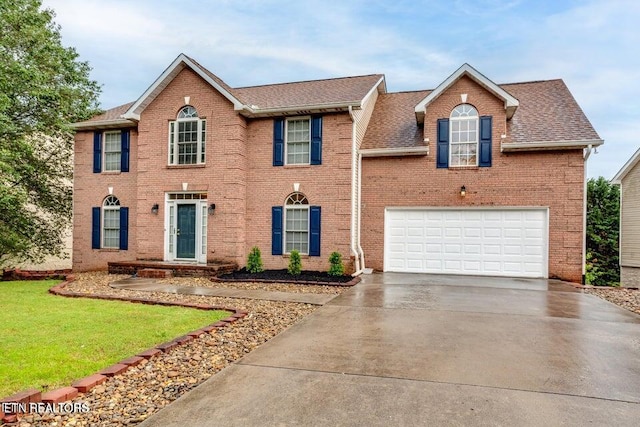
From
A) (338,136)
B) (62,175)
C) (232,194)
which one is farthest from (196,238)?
(62,175)

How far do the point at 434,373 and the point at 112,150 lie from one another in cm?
1447

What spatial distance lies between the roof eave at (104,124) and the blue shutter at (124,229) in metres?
3.11

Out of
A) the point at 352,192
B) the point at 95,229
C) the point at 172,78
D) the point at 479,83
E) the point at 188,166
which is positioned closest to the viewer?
the point at 352,192

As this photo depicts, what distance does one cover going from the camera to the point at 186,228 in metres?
13.3

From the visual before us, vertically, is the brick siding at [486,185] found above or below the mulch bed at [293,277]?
above

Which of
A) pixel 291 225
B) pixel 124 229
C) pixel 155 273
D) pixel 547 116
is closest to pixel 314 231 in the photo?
pixel 291 225

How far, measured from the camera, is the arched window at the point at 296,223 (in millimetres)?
12805

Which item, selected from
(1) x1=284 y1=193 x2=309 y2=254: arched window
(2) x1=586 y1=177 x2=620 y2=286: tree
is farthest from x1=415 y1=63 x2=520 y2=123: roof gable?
(2) x1=586 y1=177 x2=620 y2=286: tree

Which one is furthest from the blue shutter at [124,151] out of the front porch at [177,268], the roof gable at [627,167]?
the roof gable at [627,167]

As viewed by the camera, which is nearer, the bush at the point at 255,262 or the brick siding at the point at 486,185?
the brick siding at the point at 486,185

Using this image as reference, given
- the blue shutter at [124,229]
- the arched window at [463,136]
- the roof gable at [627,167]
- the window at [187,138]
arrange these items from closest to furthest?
the arched window at [463,136], the window at [187,138], the blue shutter at [124,229], the roof gable at [627,167]

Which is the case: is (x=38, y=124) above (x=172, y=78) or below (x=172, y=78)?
below

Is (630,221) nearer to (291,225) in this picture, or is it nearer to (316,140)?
(316,140)

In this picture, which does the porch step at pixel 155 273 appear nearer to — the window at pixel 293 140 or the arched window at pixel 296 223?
the arched window at pixel 296 223
